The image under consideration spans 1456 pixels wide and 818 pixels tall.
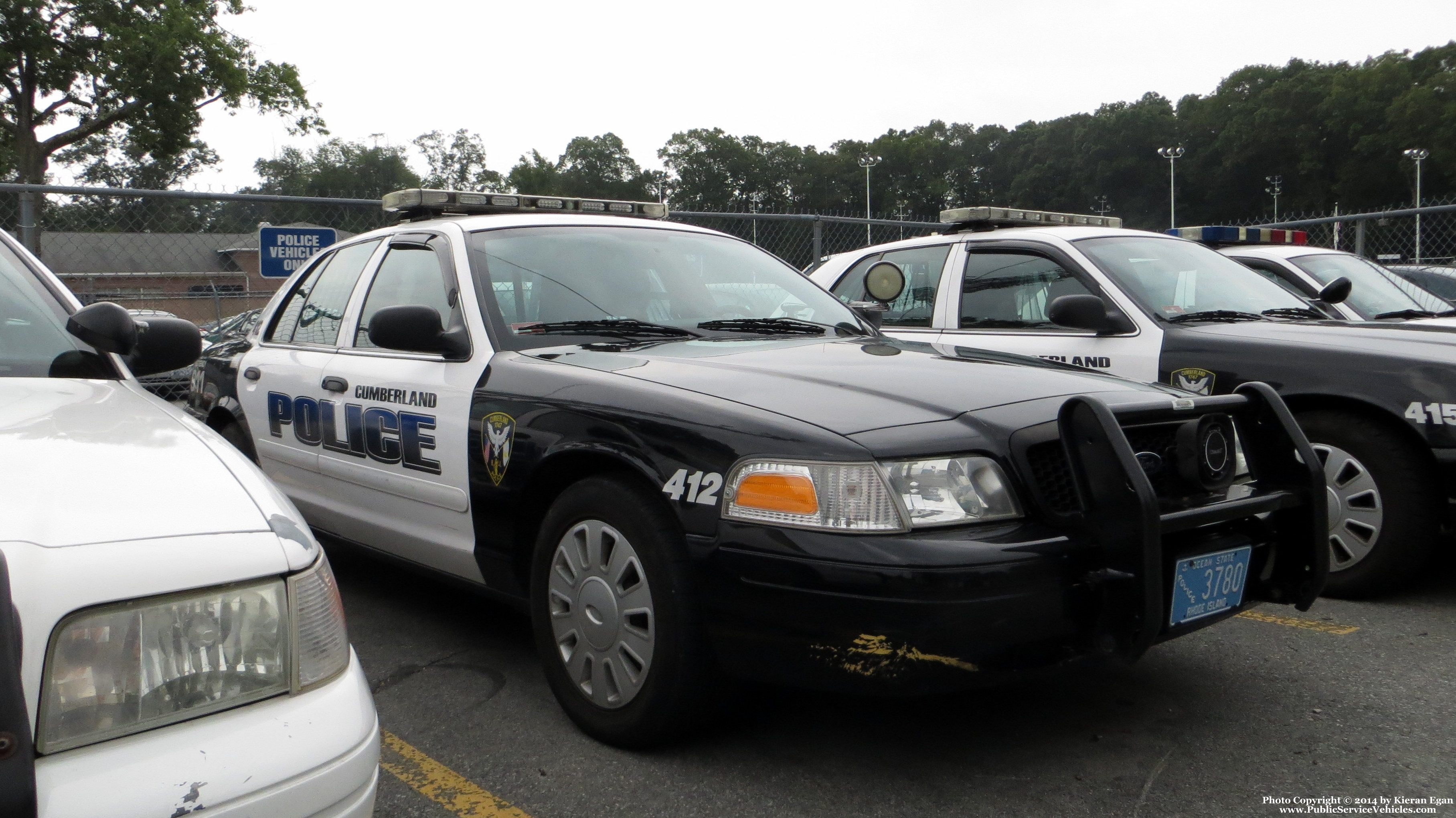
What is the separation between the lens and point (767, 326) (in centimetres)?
387

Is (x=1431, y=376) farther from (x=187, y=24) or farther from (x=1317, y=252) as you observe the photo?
(x=187, y=24)

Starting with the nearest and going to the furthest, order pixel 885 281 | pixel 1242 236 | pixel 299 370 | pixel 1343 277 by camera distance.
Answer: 1. pixel 299 370
2. pixel 885 281
3. pixel 1343 277
4. pixel 1242 236

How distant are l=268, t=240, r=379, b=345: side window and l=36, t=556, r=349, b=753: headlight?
2751 millimetres

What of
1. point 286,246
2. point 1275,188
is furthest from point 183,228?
point 1275,188

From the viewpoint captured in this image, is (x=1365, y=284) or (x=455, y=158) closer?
(x=1365, y=284)

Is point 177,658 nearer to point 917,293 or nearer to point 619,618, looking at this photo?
point 619,618

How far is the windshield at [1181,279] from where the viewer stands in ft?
16.5

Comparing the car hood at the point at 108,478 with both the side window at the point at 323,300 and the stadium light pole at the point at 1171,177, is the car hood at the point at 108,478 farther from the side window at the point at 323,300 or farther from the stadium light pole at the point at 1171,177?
the stadium light pole at the point at 1171,177

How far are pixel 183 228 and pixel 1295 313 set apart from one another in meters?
7.06

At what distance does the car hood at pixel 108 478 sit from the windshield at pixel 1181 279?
407 cm

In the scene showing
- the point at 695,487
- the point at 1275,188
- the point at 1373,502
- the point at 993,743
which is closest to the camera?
the point at 695,487

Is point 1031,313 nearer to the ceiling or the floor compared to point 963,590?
nearer to the ceiling

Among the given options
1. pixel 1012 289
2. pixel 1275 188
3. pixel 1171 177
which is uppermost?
pixel 1171 177

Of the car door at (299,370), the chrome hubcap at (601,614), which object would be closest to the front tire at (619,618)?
the chrome hubcap at (601,614)
